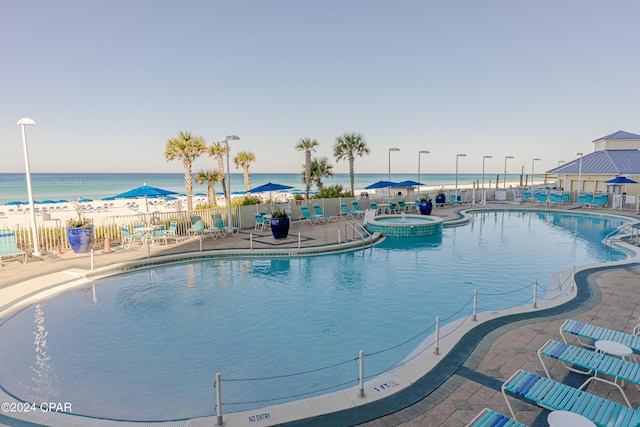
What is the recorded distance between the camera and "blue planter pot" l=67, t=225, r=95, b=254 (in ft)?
40.0

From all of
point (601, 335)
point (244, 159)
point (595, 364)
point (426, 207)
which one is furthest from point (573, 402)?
point (244, 159)

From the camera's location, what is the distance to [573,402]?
10.9ft

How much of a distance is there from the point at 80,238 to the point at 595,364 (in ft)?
47.1

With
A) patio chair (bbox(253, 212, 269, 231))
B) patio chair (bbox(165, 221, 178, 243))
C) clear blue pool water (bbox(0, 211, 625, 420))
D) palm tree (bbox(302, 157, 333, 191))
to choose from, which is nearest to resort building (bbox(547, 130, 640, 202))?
palm tree (bbox(302, 157, 333, 191))

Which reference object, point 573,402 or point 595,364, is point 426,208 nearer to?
point 595,364

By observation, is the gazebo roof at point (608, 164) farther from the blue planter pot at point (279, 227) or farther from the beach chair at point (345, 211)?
the blue planter pot at point (279, 227)

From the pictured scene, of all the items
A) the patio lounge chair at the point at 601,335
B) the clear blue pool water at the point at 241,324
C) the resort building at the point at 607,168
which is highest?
the resort building at the point at 607,168

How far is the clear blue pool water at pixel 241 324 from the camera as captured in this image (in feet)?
15.8

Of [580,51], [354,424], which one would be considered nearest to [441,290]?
[354,424]

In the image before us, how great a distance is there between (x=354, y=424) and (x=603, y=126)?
5945 cm

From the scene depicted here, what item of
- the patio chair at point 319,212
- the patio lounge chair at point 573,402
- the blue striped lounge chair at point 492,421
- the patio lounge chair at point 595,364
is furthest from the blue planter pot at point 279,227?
the blue striped lounge chair at point 492,421

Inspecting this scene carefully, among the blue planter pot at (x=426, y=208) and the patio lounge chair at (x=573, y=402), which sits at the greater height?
the blue planter pot at (x=426, y=208)

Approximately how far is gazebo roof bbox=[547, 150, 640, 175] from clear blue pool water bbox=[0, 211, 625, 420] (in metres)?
25.2

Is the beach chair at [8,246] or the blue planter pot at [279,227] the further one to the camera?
the blue planter pot at [279,227]
